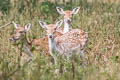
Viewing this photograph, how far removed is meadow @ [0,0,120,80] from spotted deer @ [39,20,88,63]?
0.19 meters

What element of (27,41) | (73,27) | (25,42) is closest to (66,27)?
(73,27)

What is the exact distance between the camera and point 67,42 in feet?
26.0

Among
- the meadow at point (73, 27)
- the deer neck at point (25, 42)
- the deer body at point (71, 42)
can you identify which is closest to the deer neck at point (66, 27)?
the meadow at point (73, 27)

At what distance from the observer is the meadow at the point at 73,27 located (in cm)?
534

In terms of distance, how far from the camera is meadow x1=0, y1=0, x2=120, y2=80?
17.5 feet

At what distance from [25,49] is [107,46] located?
1421 mm

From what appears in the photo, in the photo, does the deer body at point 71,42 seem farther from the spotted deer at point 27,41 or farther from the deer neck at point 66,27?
the deer neck at point 66,27

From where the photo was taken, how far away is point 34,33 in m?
9.04

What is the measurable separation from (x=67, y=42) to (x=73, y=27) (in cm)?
185

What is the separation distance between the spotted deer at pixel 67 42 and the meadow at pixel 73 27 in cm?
19

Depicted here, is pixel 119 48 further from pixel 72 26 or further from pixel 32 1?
pixel 32 1

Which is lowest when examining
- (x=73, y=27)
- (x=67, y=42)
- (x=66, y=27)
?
(x=73, y=27)

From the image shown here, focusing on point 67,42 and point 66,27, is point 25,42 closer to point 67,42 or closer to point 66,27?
point 67,42

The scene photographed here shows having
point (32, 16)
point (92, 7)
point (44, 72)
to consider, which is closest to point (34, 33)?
point (32, 16)
